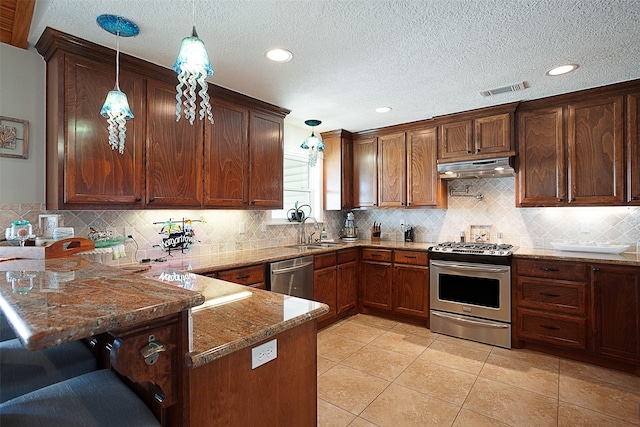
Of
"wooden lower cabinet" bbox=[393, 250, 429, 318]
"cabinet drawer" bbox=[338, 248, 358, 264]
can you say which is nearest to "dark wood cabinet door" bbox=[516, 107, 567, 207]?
"wooden lower cabinet" bbox=[393, 250, 429, 318]

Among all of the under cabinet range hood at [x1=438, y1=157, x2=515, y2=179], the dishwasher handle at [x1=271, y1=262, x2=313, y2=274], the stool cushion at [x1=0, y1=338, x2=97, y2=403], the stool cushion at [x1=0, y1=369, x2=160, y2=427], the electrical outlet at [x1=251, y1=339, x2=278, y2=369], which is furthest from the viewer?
the under cabinet range hood at [x1=438, y1=157, x2=515, y2=179]

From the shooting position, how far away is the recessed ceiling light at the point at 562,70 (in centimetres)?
255

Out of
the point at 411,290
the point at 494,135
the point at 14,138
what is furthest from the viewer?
the point at 411,290

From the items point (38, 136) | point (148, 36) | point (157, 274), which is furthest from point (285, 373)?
point (38, 136)

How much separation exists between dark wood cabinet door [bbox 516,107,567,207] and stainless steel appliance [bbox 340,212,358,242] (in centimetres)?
208

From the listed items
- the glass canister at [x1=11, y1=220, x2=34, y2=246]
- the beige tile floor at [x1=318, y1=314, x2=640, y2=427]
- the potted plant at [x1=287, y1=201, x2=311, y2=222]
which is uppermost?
the potted plant at [x1=287, y1=201, x2=311, y2=222]

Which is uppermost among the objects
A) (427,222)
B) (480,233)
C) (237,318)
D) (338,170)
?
(338,170)

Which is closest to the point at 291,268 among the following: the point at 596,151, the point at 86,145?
the point at 86,145

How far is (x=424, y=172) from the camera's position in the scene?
4.04m

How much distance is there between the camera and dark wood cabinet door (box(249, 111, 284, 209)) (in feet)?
10.8

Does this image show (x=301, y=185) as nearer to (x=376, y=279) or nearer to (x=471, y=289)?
(x=376, y=279)

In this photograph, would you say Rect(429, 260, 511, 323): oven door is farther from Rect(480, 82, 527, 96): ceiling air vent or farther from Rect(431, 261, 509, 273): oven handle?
Rect(480, 82, 527, 96): ceiling air vent

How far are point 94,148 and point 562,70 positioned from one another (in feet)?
11.5

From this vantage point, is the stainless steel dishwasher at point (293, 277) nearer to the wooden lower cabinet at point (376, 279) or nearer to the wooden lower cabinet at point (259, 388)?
the wooden lower cabinet at point (376, 279)
